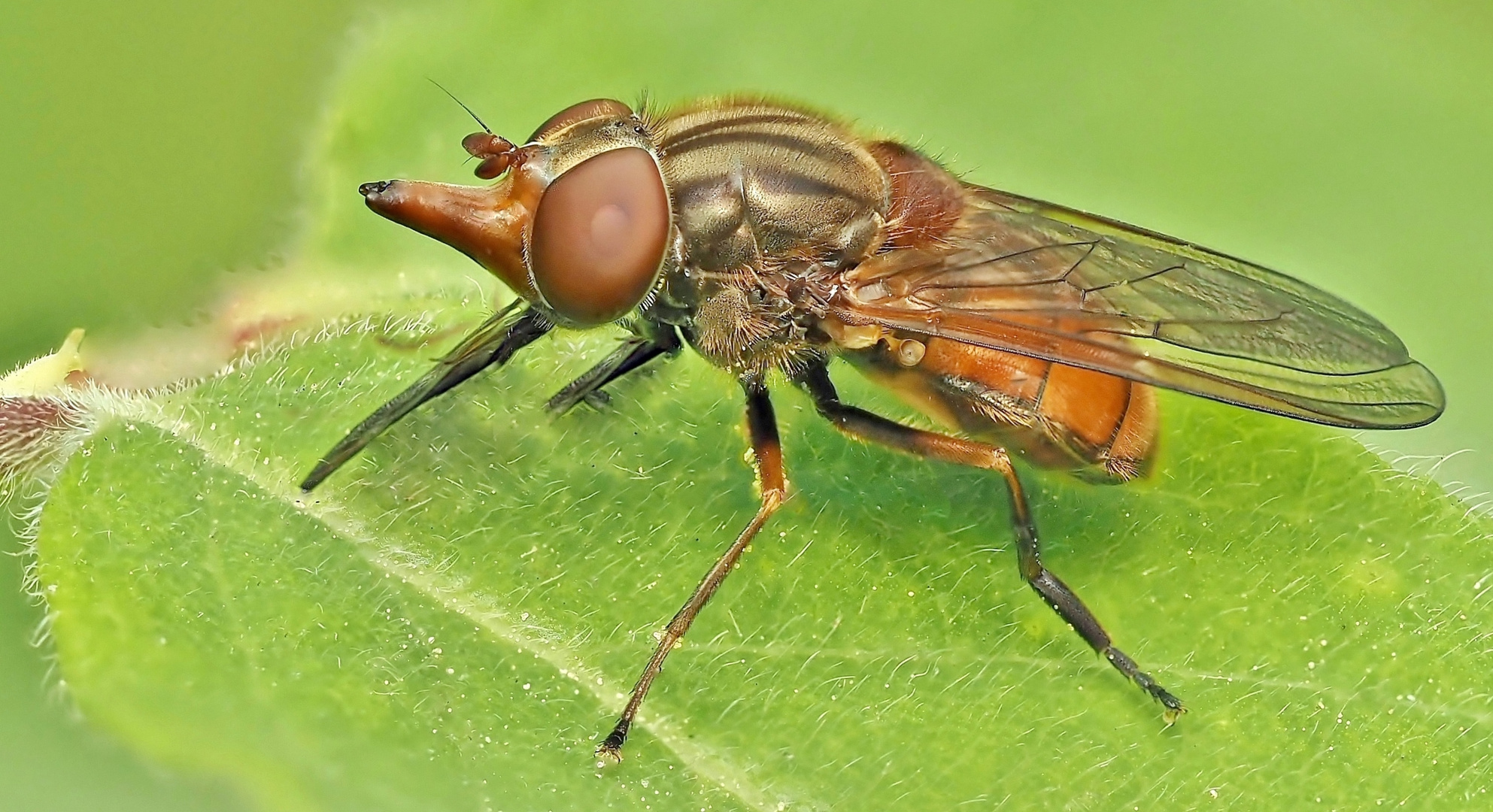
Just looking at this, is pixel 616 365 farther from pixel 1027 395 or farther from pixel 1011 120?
pixel 1011 120

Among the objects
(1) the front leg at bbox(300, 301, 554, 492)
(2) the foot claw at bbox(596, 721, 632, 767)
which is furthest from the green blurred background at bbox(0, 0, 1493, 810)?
(2) the foot claw at bbox(596, 721, 632, 767)

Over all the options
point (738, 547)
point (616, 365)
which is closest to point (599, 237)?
point (616, 365)

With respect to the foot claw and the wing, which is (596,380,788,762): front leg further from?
the wing

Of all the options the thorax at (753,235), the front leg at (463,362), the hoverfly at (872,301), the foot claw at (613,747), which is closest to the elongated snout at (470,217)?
the hoverfly at (872,301)

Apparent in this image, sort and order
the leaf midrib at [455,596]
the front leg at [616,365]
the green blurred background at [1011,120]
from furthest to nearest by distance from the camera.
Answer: the green blurred background at [1011,120] → the front leg at [616,365] → the leaf midrib at [455,596]

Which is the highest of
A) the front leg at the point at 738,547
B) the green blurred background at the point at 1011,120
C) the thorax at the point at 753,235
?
the green blurred background at the point at 1011,120

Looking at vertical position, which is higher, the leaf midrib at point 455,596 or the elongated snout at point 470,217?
the elongated snout at point 470,217

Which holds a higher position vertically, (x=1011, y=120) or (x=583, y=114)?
(x=1011, y=120)

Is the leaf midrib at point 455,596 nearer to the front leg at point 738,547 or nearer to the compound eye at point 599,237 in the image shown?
the front leg at point 738,547
